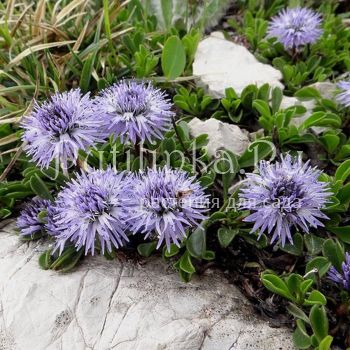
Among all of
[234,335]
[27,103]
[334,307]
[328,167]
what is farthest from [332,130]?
[27,103]

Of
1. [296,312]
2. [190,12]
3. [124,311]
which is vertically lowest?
[124,311]

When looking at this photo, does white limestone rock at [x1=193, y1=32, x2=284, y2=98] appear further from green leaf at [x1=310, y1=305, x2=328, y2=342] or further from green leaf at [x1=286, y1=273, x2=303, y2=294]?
green leaf at [x1=310, y1=305, x2=328, y2=342]

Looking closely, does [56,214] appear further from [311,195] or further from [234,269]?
[311,195]

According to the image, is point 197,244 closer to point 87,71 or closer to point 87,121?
point 87,121

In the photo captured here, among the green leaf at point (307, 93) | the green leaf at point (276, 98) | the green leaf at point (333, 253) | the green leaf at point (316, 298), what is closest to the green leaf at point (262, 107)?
the green leaf at point (276, 98)

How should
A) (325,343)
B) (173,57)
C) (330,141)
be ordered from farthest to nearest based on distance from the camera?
(173,57)
(330,141)
(325,343)

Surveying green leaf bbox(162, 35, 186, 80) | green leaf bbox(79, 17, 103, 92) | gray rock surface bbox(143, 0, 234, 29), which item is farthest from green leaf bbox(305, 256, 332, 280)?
gray rock surface bbox(143, 0, 234, 29)

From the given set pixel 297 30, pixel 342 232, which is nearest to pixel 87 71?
pixel 297 30
